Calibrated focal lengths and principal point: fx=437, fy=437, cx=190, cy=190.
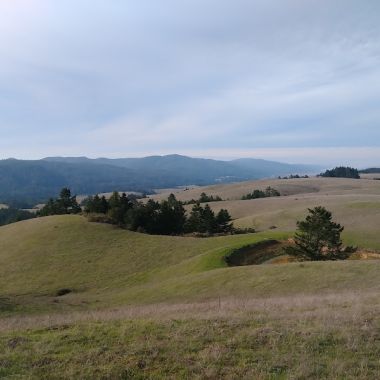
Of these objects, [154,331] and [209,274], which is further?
[209,274]

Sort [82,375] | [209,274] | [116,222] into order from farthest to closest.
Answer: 1. [116,222]
2. [209,274]
3. [82,375]

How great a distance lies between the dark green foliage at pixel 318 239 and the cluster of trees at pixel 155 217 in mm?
25974

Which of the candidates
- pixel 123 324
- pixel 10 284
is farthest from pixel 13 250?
pixel 123 324

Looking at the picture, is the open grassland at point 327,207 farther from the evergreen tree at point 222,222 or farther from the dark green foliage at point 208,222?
the dark green foliage at point 208,222

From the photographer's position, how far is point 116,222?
190ft

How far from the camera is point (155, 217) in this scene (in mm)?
62094

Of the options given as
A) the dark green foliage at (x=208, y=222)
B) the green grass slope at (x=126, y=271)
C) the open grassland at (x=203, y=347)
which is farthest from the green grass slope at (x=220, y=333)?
the dark green foliage at (x=208, y=222)

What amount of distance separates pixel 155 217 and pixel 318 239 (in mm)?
29926

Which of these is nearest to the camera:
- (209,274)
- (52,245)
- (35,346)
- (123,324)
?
(35,346)

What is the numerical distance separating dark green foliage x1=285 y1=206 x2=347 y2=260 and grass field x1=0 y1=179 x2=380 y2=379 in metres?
6.06

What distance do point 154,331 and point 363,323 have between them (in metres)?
5.66

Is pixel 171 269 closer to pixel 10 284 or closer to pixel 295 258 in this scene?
pixel 295 258

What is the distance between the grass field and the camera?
9047mm

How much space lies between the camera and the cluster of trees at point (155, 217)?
58.5 m
